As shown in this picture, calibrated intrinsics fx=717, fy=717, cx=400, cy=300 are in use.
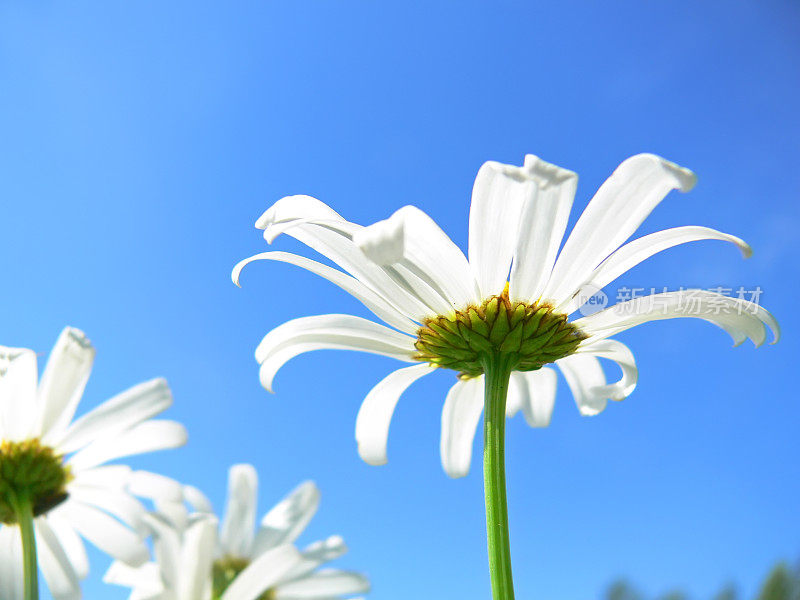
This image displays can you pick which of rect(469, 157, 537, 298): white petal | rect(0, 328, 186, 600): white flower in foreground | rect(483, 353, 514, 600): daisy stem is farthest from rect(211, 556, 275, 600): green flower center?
rect(469, 157, 537, 298): white petal

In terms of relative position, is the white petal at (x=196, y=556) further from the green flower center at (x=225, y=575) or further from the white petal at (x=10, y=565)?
the white petal at (x=10, y=565)

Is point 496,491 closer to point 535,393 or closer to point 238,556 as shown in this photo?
point 238,556

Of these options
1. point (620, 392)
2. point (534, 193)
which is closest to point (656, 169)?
point (534, 193)

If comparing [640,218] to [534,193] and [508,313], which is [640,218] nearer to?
[534,193]

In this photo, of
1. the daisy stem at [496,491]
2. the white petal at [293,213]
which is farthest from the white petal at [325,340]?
the daisy stem at [496,491]

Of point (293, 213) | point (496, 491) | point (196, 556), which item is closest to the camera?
point (196, 556)

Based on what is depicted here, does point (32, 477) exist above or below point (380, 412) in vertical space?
below

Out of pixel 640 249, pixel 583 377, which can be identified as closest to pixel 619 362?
pixel 583 377

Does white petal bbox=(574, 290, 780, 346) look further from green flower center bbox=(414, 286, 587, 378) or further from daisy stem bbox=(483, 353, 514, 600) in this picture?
daisy stem bbox=(483, 353, 514, 600)
